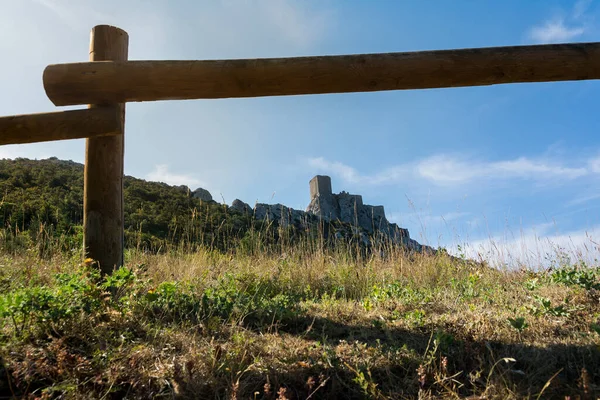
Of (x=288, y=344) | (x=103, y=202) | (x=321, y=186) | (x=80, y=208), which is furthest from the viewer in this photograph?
(x=321, y=186)

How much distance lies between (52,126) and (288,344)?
252 cm

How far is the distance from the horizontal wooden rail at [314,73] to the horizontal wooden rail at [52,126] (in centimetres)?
18

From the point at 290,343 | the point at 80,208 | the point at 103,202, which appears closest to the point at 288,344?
the point at 290,343

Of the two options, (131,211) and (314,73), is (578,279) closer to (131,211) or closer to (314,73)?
(314,73)

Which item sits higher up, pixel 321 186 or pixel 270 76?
pixel 321 186

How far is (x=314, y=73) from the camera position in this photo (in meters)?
3.29

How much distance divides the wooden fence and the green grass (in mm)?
1287

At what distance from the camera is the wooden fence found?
3281 mm

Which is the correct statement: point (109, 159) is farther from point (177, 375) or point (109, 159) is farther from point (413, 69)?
point (413, 69)

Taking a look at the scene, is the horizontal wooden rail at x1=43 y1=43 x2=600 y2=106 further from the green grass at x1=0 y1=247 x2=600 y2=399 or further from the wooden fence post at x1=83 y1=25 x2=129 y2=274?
the green grass at x1=0 y1=247 x2=600 y2=399

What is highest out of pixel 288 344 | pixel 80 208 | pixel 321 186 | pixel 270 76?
pixel 321 186

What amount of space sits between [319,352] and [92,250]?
7.82 feet

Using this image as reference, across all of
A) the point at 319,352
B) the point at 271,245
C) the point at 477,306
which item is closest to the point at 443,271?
the point at 477,306

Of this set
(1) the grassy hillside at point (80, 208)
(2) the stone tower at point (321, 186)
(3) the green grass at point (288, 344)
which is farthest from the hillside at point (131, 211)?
(2) the stone tower at point (321, 186)
